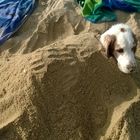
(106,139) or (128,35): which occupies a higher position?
(128,35)

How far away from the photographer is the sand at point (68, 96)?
3.95m

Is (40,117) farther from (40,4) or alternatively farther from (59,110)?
(40,4)

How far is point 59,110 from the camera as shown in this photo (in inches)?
159

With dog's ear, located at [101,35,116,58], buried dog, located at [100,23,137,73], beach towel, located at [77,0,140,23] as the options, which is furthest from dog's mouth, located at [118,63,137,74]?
beach towel, located at [77,0,140,23]

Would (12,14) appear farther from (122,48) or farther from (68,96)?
(68,96)

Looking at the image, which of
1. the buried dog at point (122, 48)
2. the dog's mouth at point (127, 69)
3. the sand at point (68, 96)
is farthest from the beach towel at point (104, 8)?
the dog's mouth at point (127, 69)

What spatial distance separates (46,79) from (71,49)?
55 centimetres

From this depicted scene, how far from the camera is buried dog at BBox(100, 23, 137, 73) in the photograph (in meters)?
4.42

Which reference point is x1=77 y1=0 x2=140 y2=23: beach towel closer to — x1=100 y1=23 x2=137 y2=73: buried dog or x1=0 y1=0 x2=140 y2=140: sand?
x1=0 y1=0 x2=140 y2=140: sand

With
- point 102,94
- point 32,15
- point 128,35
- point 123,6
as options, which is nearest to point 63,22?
point 32,15

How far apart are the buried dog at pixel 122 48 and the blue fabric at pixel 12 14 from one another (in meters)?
1.36

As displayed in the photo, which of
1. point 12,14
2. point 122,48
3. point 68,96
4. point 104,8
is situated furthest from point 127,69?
point 12,14

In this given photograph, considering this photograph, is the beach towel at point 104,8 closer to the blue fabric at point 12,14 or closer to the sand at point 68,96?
the blue fabric at point 12,14

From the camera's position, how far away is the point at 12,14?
5.55 metres
